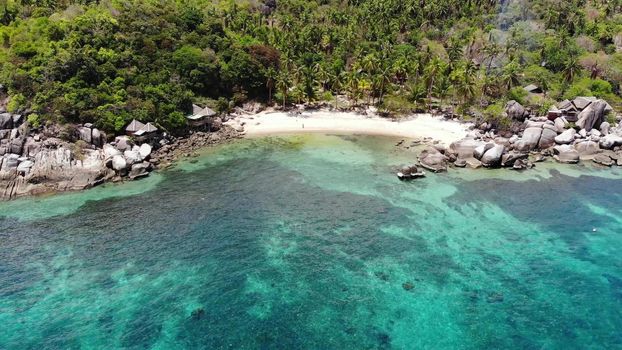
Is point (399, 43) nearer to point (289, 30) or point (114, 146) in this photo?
point (289, 30)

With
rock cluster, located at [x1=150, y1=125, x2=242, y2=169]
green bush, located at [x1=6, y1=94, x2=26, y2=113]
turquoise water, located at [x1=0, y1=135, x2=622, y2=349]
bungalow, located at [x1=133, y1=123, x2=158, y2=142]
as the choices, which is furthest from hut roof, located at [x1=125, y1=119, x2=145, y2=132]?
green bush, located at [x1=6, y1=94, x2=26, y2=113]

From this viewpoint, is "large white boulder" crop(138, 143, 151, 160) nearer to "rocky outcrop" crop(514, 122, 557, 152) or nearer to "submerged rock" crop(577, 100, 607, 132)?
"rocky outcrop" crop(514, 122, 557, 152)

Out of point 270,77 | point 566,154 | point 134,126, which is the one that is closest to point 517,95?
point 566,154

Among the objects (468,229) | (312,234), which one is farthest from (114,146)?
(468,229)

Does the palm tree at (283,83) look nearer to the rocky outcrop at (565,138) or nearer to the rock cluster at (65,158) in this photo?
the rock cluster at (65,158)

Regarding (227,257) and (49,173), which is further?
(49,173)

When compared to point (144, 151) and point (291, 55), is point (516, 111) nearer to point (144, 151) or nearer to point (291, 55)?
point (291, 55)
